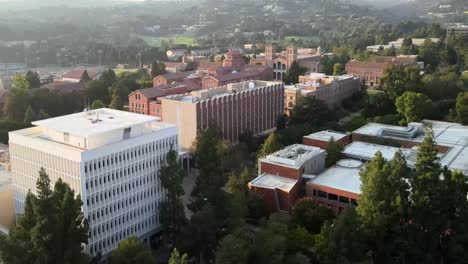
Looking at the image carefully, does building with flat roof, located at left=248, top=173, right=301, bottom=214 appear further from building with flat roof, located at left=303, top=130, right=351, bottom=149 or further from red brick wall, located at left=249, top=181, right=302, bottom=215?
building with flat roof, located at left=303, top=130, right=351, bottom=149

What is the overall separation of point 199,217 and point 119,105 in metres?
27.4

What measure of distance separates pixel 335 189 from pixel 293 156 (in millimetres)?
3626

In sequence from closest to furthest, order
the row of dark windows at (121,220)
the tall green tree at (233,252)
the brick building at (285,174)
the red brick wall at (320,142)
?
1. the tall green tree at (233,252)
2. the row of dark windows at (121,220)
3. the brick building at (285,174)
4. the red brick wall at (320,142)

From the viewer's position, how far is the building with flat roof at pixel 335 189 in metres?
25.2

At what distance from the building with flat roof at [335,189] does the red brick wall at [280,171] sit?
77 cm

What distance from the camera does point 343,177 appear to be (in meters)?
27.3

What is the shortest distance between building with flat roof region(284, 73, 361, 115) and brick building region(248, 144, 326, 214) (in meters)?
14.6

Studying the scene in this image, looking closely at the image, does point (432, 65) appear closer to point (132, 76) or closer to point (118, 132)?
point (132, 76)

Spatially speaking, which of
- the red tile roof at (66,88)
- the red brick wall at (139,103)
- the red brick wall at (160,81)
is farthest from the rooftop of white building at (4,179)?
the red brick wall at (160,81)

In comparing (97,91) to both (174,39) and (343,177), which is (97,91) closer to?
(343,177)

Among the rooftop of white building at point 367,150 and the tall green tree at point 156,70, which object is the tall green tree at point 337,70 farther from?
the rooftop of white building at point 367,150

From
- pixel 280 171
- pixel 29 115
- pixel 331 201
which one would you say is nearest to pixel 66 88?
pixel 29 115

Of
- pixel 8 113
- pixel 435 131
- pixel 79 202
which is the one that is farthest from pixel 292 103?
pixel 79 202

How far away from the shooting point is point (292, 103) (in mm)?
45531
